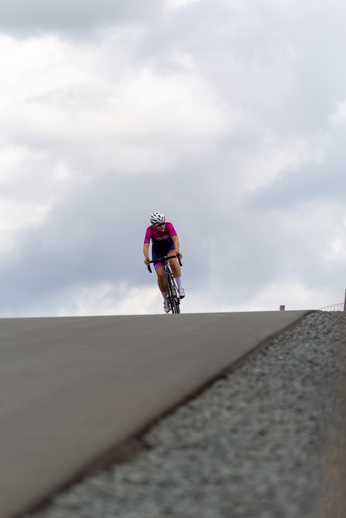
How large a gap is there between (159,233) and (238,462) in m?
10.3

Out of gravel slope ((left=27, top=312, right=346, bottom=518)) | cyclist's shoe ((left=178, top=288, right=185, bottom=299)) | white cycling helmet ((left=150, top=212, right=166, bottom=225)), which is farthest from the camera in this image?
cyclist's shoe ((left=178, top=288, right=185, bottom=299))

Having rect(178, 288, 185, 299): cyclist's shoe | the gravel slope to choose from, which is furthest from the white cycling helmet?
the gravel slope

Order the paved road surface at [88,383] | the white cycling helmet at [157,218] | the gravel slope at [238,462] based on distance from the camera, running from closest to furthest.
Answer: the gravel slope at [238,462]
the paved road surface at [88,383]
the white cycling helmet at [157,218]

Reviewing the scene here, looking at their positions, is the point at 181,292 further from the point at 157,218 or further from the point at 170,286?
the point at 157,218

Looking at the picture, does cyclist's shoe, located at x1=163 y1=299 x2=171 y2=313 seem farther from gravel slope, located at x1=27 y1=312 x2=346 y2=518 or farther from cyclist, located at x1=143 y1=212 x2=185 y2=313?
gravel slope, located at x1=27 y1=312 x2=346 y2=518

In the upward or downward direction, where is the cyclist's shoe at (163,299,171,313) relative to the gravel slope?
upward

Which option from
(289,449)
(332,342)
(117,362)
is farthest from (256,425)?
(332,342)

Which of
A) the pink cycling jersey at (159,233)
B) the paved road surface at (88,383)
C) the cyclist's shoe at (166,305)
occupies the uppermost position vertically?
the pink cycling jersey at (159,233)

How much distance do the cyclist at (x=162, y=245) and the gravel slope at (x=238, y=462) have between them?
867 cm

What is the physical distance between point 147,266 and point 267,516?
34.6ft

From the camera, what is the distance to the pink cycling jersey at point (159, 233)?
12828 millimetres

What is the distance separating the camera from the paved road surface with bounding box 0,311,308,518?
2.85 meters

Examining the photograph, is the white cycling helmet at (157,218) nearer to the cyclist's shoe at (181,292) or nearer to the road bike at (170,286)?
the road bike at (170,286)

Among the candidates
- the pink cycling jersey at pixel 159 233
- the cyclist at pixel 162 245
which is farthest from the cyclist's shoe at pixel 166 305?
the pink cycling jersey at pixel 159 233
